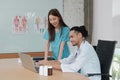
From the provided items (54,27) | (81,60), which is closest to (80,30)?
(81,60)

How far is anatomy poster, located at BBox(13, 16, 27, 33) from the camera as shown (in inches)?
168

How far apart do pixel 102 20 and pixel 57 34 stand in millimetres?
1456

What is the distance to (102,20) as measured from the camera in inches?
175

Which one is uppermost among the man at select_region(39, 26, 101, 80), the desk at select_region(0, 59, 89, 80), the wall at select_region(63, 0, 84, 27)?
the wall at select_region(63, 0, 84, 27)

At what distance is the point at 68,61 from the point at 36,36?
5.18ft

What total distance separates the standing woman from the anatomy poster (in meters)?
1.09

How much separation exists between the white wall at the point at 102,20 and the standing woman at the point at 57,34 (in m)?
1.21

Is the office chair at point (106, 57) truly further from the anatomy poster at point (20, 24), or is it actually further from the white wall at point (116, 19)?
the anatomy poster at point (20, 24)

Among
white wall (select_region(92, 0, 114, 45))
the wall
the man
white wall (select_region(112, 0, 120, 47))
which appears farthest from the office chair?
the wall

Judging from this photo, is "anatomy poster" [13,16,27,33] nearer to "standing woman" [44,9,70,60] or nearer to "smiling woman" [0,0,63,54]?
"smiling woman" [0,0,63,54]

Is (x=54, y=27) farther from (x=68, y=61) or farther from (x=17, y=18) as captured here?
(x=17, y=18)

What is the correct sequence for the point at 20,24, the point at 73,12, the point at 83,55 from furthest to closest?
the point at 73,12 → the point at 20,24 → the point at 83,55

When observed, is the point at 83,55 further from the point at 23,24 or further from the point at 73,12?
the point at 73,12

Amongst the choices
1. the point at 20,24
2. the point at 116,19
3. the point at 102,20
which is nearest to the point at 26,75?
the point at 20,24
